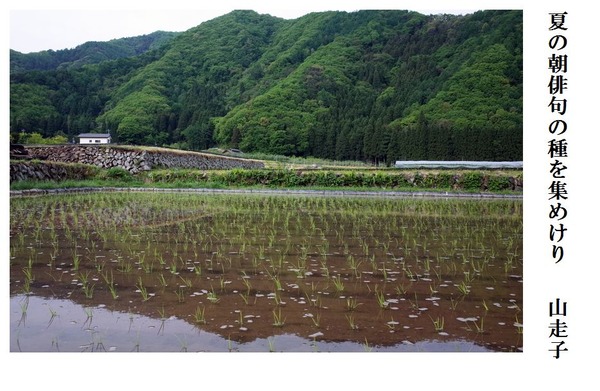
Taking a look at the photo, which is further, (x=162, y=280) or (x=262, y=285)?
(x=162, y=280)

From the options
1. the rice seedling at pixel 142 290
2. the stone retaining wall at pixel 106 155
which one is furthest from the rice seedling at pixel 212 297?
the stone retaining wall at pixel 106 155

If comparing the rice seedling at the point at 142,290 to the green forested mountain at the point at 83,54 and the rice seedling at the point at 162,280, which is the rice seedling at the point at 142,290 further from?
the green forested mountain at the point at 83,54

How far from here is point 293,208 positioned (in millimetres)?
13359

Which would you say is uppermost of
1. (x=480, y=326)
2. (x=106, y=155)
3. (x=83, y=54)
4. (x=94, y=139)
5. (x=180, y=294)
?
(x=83, y=54)

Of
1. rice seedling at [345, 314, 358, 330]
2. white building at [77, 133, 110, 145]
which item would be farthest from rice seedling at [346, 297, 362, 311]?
white building at [77, 133, 110, 145]

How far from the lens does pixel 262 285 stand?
17.5 feet

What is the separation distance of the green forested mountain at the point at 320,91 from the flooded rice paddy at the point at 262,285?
96.3 feet

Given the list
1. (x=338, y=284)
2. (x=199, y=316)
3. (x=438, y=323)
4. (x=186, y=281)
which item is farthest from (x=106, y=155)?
(x=438, y=323)

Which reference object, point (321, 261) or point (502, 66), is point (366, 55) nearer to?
point (502, 66)

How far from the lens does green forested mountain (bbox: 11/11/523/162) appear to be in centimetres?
4462

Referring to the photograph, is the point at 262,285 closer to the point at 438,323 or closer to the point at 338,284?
the point at 338,284

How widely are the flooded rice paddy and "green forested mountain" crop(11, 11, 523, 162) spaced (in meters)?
29.4

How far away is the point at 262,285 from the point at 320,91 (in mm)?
60175

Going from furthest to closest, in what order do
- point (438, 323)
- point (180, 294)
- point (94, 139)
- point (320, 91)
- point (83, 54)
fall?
point (83, 54), point (320, 91), point (94, 139), point (180, 294), point (438, 323)
